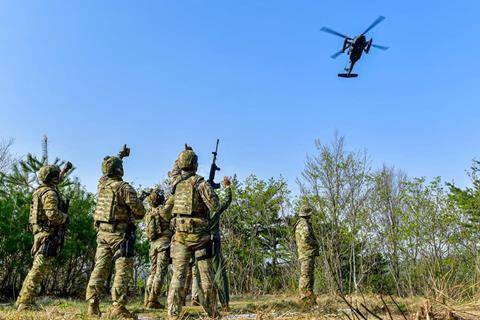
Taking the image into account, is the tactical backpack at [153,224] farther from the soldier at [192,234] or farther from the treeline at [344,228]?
the treeline at [344,228]

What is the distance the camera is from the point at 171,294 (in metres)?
5.55

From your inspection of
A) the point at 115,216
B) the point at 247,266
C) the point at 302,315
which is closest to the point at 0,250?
the point at 115,216

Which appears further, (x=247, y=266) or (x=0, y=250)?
(x=247, y=266)

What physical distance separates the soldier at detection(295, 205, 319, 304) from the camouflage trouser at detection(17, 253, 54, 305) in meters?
4.99

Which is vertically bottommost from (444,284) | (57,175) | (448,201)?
(444,284)

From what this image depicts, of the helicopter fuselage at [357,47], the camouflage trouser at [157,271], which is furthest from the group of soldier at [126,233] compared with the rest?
the helicopter fuselage at [357,47]

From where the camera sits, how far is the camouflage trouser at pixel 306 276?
31.2 ft

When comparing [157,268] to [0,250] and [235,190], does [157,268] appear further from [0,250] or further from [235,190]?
[235,190]

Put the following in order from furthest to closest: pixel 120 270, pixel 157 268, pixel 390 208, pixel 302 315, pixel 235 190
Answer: pixel 390 208 < pixel 235 190 < pixel 157 268 < pixel 120 270 < pixel 302 315

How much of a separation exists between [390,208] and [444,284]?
1166 inches

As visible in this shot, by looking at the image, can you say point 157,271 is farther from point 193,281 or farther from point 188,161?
point 188,161

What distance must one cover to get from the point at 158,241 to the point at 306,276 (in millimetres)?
3136

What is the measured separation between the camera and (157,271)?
8.64 m

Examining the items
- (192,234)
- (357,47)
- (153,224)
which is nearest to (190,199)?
(192,234)
